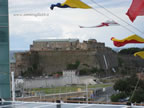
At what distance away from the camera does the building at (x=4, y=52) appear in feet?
32.8

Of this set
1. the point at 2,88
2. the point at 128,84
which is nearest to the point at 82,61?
the point at 128,84

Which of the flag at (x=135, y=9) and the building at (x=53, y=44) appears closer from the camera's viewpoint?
the flag at (x=135, y=9)

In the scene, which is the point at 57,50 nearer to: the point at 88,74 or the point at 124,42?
the point at 88,74

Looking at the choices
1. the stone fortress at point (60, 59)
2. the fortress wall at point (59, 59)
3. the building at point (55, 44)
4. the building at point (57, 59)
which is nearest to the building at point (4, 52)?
the stone fortress at point (60, 59)

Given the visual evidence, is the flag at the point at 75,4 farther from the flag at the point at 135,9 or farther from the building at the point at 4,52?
the building at the point at 4,52

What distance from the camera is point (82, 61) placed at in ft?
254

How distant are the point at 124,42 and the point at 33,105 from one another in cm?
285

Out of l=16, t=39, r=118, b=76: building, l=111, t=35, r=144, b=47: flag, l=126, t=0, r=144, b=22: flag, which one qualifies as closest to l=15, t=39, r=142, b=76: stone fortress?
l=16, t=39, r=118, b=76: building

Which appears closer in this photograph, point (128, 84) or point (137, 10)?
point (137, 10)

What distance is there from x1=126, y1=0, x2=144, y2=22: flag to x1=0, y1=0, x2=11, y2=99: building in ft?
11.9

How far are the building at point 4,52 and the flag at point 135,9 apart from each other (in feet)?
11.9

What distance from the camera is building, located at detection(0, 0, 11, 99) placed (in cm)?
998

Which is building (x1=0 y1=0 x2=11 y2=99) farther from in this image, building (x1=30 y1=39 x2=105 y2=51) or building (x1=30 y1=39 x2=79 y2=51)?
building (x1=30 y1=39 x2=79 y2=51)

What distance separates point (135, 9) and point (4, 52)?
12.4 feet
